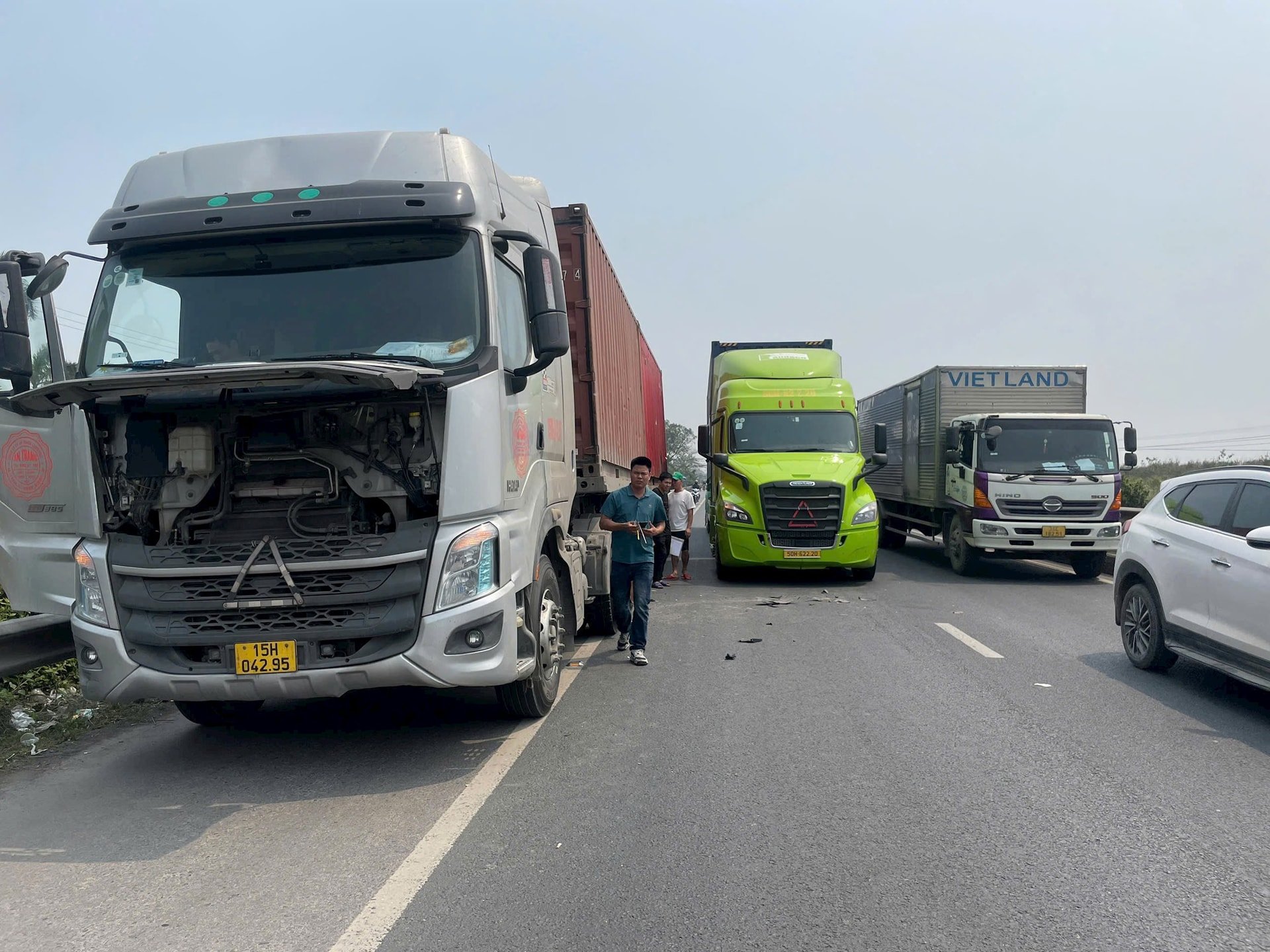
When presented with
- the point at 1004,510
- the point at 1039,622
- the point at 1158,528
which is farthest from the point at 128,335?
the point at 1004,510

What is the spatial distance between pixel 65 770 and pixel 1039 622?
29.3 feet

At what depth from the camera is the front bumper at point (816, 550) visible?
12.9 m

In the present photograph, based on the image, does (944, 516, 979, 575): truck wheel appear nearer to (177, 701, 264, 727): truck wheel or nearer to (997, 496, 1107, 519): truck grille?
(997, 496, 1107, 519): truck grille

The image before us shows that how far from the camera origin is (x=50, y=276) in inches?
215

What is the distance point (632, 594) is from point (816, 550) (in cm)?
536

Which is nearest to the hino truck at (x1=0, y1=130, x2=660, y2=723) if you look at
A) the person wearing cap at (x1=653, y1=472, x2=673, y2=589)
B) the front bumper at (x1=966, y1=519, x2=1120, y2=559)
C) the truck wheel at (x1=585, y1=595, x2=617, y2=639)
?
the truck wheel at (x1=585, y1=595, x2=617, y2=639)

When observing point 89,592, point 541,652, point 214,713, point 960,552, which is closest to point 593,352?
point 541,652

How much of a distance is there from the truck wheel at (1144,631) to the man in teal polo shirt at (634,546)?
3.89 meters

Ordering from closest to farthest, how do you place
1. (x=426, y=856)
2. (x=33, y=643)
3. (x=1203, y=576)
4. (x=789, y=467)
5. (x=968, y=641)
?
(x=426, y=856), (x=33, y=643), (x=1203, y=576), (x=968, y=641), (x=789, y=467)

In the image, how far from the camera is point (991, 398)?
15.2 meters

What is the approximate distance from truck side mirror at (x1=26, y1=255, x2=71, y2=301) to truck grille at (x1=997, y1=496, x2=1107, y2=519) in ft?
39.7

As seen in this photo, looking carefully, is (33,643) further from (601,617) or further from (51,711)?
(601,617)

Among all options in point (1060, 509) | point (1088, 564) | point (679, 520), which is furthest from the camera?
point (679, 520)

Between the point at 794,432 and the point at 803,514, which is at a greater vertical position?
the point at 794,432
